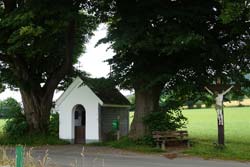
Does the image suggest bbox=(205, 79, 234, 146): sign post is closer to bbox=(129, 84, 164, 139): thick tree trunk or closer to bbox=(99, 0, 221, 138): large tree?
bbox=(99, 0, 221, 138): large tree

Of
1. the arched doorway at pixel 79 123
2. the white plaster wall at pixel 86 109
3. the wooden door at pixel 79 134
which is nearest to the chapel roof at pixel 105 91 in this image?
the white plaster wall at pixel 86 109

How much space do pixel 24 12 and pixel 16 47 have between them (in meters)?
1.92

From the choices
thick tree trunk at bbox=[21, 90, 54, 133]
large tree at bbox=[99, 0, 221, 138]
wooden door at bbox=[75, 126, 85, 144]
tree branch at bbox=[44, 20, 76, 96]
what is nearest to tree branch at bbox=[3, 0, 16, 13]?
tree branch at bbox=[44, 20, 76, 96]

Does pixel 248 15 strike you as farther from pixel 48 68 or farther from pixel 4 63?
pixel 4 63

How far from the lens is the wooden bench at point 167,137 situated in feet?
70.9

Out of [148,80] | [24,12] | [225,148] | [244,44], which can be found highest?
[24,12]

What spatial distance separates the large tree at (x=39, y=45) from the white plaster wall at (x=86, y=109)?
6.11ft

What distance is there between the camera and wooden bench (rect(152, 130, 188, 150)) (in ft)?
70.9

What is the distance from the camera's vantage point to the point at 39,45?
24797 millimetres

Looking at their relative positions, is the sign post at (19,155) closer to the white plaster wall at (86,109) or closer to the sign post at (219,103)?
the sign post at (219,103)

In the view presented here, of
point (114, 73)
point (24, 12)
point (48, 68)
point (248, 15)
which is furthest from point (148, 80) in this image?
point (48, 68)

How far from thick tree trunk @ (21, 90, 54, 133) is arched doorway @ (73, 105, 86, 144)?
227cm

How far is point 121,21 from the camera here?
22344 mm

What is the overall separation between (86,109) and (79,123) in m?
1.98
